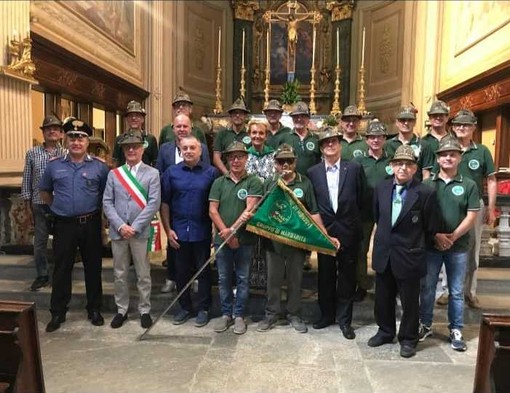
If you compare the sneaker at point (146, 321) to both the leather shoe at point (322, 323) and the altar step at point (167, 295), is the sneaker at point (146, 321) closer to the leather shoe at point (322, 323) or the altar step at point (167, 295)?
the altar step at point (167, 295)

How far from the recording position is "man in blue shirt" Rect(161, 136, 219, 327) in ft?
14.2

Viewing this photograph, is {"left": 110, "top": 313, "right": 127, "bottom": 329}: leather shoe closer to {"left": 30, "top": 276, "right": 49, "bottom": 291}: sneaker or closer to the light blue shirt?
{"left": 30, "top": 276, "right": 49, "bottom": 291}: sneaker

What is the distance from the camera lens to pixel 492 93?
8453mm

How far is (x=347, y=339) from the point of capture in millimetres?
4160

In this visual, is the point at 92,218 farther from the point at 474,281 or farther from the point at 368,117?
the point at 368,117

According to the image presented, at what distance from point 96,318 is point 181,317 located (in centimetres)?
82

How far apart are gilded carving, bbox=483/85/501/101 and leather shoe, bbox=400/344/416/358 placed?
20.3 ft

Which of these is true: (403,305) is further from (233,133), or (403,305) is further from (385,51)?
(385,51)

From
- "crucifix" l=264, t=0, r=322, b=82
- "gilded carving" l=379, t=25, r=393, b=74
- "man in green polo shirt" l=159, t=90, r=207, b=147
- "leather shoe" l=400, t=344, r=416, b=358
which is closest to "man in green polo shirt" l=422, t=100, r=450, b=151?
"leather shoe" l=400, t=344, r=416, b=358

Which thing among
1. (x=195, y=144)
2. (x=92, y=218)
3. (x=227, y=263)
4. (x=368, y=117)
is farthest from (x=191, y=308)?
(x=368, y=117)

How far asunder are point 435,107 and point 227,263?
8.33 ft

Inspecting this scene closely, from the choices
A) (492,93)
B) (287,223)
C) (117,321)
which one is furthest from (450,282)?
(492,93)

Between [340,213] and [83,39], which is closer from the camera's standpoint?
[340,213]

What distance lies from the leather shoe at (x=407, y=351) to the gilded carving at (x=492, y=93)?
243 inches
